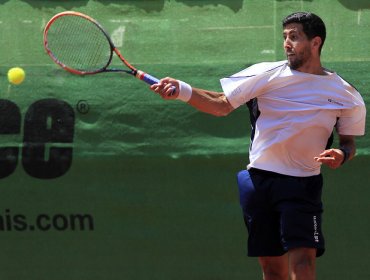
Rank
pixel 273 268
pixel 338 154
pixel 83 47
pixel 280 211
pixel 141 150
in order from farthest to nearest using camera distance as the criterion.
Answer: pixel 141 150, pixel 83 47, pixel 273 268, pixel 280 211, pixel 338 154

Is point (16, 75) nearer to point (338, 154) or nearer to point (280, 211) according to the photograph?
point (280, 211)

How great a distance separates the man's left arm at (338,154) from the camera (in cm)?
414

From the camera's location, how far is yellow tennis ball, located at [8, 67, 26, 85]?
5.33 m

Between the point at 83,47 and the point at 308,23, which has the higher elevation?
the point at 308,23

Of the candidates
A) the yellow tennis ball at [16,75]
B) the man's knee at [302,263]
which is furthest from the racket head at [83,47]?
the man's knee at [302,263]

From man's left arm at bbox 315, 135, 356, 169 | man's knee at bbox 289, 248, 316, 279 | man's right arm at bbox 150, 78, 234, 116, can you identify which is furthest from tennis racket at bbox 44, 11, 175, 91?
man's knee at bbox 289, 248, 316, 279

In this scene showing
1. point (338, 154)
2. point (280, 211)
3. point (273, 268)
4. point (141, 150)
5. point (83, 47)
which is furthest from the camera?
point (141, 150)

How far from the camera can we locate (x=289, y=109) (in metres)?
4.31

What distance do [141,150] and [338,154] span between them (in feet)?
5.51

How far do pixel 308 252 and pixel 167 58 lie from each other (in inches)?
71.7

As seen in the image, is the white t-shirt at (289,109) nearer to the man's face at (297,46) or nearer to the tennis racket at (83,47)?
the man's face at (297,46)

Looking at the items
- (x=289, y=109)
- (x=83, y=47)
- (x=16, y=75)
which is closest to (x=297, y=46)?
(x=289, y=109)

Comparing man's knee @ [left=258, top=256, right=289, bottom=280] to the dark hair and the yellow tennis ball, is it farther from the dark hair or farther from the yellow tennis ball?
the yellow tennis ball

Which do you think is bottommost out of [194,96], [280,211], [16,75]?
[280,211]
